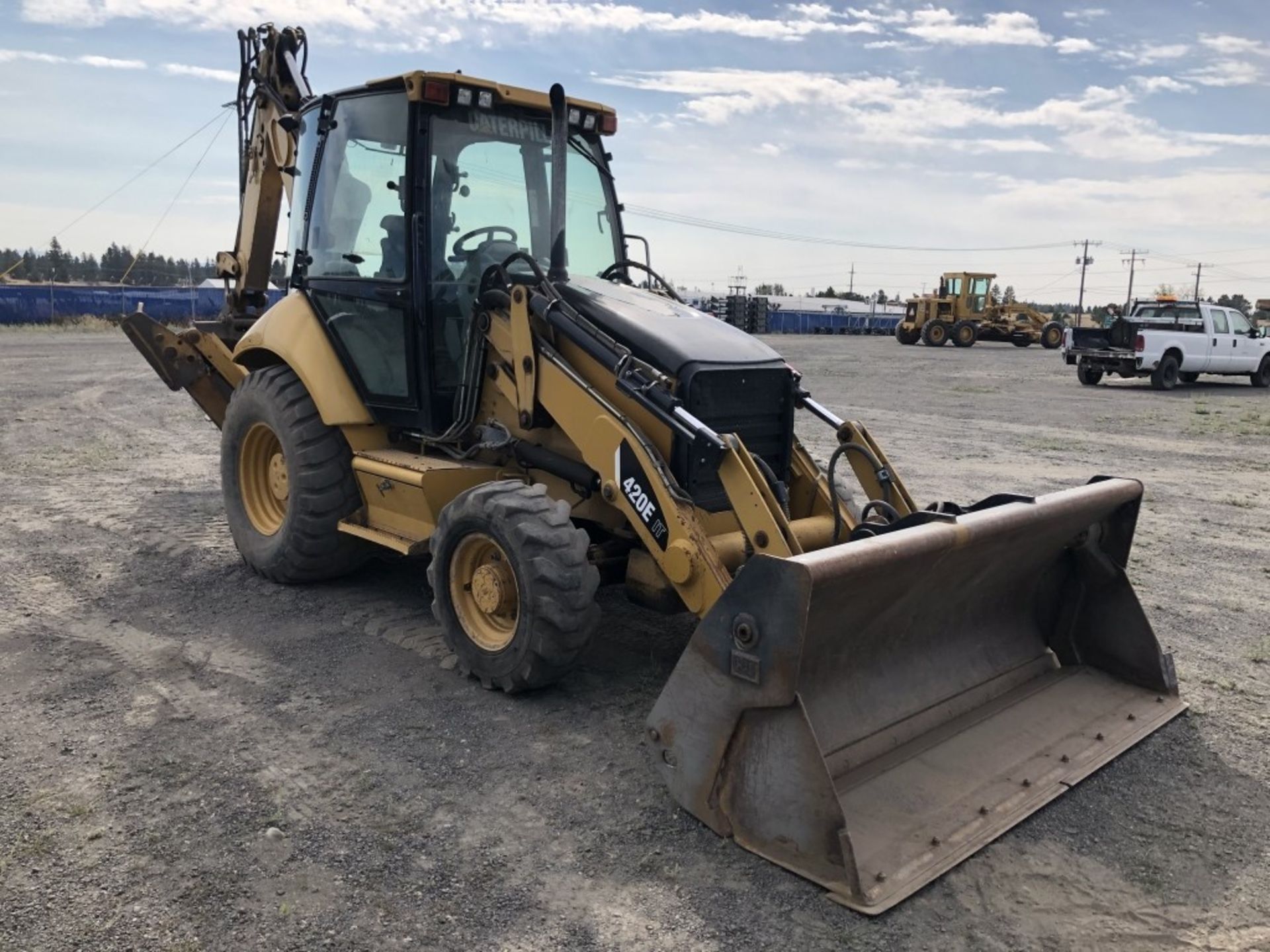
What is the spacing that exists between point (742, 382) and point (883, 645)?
1.47 m

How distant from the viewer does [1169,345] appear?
71.1ft

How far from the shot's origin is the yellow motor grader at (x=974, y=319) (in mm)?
39812

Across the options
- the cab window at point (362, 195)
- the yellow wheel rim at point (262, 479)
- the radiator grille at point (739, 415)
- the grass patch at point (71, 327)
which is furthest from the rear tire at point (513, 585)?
the grass patch at point (71, 327)

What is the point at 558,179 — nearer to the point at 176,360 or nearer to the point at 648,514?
the point at 648,514

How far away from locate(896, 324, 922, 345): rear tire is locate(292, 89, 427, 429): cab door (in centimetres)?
3720

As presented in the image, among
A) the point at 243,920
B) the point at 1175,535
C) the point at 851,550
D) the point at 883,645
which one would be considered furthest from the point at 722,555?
the point at 1175,535

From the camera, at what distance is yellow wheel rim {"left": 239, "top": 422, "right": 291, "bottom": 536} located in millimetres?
Result: 6508

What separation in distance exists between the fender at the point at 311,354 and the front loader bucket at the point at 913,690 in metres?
3.07

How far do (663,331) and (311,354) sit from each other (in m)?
2.35

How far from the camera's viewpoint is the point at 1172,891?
3.24 metres

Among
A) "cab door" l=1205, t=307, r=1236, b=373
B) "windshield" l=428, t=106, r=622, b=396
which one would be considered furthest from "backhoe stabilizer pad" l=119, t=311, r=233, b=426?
"cab door" l=1205, t=307, r=1236, b=373

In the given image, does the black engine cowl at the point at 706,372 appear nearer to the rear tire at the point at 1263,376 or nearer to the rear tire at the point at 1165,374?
the rear tire at the point at 1165,374

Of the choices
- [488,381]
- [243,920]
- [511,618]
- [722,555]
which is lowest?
[243,920]

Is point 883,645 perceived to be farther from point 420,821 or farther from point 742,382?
point 420,821
